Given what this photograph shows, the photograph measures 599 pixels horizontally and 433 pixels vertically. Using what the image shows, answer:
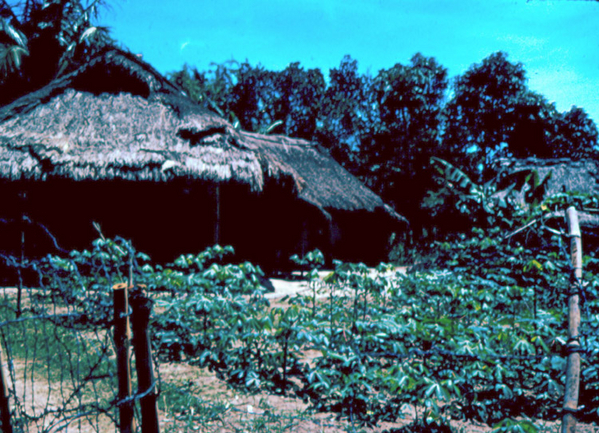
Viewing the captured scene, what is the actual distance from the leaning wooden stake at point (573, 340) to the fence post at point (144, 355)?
1.45 meters

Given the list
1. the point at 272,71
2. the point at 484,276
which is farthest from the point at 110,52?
the point at 272,71

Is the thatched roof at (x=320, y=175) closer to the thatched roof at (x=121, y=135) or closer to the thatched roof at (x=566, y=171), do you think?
the thatched roof at (x=121, y=135)

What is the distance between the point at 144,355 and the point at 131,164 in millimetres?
6178

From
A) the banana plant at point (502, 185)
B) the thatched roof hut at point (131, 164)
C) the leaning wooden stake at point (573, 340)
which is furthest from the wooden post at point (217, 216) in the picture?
the leaning wooden stake at point (573, 340)

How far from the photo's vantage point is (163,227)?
8.78 metres

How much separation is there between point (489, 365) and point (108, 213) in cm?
723

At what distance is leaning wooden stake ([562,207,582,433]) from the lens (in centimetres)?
158

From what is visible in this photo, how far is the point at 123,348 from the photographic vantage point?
1.51m

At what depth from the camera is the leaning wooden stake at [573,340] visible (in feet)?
5.18

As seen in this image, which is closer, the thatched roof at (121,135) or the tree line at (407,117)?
the thatched roof at (121,135)

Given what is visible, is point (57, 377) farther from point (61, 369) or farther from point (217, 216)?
point (217, 216)

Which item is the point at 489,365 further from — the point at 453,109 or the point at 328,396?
the point at 453,109

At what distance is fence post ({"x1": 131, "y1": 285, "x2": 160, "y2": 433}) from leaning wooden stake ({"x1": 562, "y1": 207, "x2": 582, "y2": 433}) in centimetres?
145

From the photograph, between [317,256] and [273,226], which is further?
[273,226]
